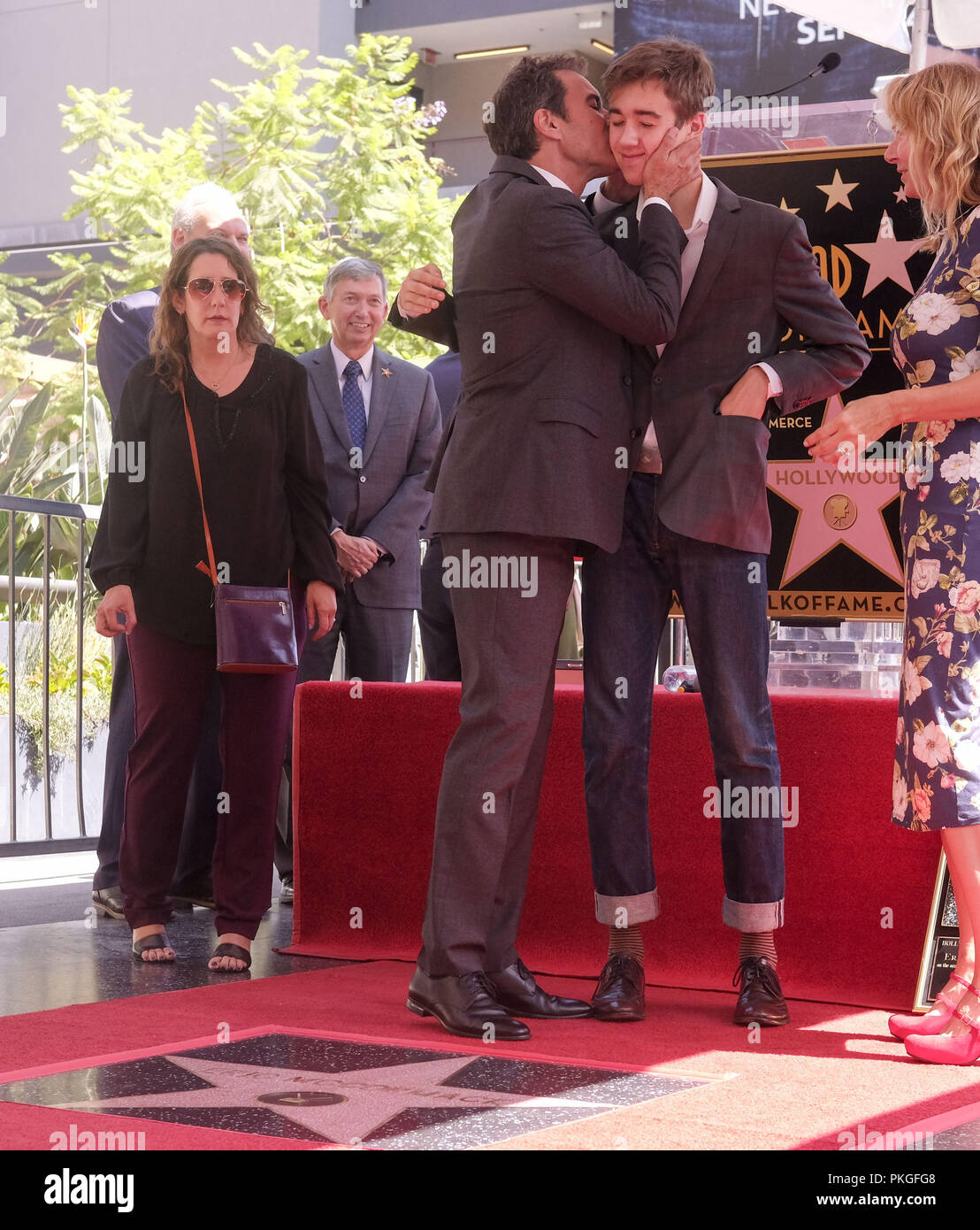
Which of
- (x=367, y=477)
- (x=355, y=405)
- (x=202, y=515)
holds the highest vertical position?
(x=355, y=405)

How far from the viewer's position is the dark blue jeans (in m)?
3.24

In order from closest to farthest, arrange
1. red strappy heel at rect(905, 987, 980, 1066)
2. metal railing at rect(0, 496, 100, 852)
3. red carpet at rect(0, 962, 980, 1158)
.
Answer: red carpet at rect(0, 962, 980, 1158), red strappy heel at rect(905, 987, 980, 1066), metal railing at rect(0, 496, 100, 852)

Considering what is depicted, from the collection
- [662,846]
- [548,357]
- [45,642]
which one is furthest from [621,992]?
[45,642]

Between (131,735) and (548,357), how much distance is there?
215 cm

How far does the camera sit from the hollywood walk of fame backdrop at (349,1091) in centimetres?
238

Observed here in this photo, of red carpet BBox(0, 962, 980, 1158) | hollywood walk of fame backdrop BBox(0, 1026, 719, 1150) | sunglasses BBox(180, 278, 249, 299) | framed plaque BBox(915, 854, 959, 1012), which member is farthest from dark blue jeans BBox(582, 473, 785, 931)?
sunglasses BBox(180, 278, 249, 299)

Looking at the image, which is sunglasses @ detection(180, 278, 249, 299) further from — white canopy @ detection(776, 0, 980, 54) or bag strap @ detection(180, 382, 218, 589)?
white canopy @ detection(776, 0, 980, 54)

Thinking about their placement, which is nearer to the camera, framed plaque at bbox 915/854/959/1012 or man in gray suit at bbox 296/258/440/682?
framed plaque at bbox 915/854/959/1012

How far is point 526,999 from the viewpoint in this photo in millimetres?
3322

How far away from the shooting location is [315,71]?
14.1m

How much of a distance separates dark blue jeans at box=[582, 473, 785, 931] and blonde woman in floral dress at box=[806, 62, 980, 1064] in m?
0.30

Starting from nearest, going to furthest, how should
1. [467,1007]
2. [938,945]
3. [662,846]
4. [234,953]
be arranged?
[467,1007] → [938,945] → [662,846] → [234,953]

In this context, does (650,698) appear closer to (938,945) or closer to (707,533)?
(707,533)

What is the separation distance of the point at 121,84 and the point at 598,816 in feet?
57.7
